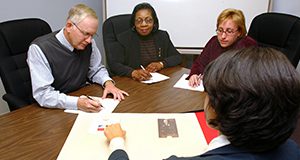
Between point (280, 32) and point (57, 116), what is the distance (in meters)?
1.73

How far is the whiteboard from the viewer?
10.3 ft

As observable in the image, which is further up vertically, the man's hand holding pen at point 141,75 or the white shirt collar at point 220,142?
the white shirt collar at point 220,142

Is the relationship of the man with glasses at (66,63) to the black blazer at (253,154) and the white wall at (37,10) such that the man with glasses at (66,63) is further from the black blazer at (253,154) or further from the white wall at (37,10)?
the white wall at (37,10)

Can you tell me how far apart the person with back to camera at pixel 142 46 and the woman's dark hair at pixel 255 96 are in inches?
61.4

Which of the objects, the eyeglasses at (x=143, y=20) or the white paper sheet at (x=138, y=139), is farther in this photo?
the eyeglasses at (x=143, y=20)

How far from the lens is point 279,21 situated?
2.45 m

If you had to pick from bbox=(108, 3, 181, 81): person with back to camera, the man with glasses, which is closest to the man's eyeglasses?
bbox=(108, 3, 181, 81): person with back to camera

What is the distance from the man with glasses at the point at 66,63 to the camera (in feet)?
5.58

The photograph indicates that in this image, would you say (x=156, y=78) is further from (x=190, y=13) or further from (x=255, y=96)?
(x=255, y=96)

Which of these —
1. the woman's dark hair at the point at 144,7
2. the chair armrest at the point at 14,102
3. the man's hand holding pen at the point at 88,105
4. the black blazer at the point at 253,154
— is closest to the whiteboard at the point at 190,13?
the woman's dark hair at the point at 144,7

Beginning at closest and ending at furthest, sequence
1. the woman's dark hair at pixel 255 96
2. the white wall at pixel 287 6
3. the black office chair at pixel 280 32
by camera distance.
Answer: the woman's dark hair at pixel 255 96
the black office chair at pixel 280 32
the white wall at pixel 287 6

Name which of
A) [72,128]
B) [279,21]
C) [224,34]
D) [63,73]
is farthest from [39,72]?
[279,21]

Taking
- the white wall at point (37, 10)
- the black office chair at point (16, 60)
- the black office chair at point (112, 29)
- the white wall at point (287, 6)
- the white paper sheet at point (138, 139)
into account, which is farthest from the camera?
the white wall at point (287, 6)

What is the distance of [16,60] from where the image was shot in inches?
81.7
